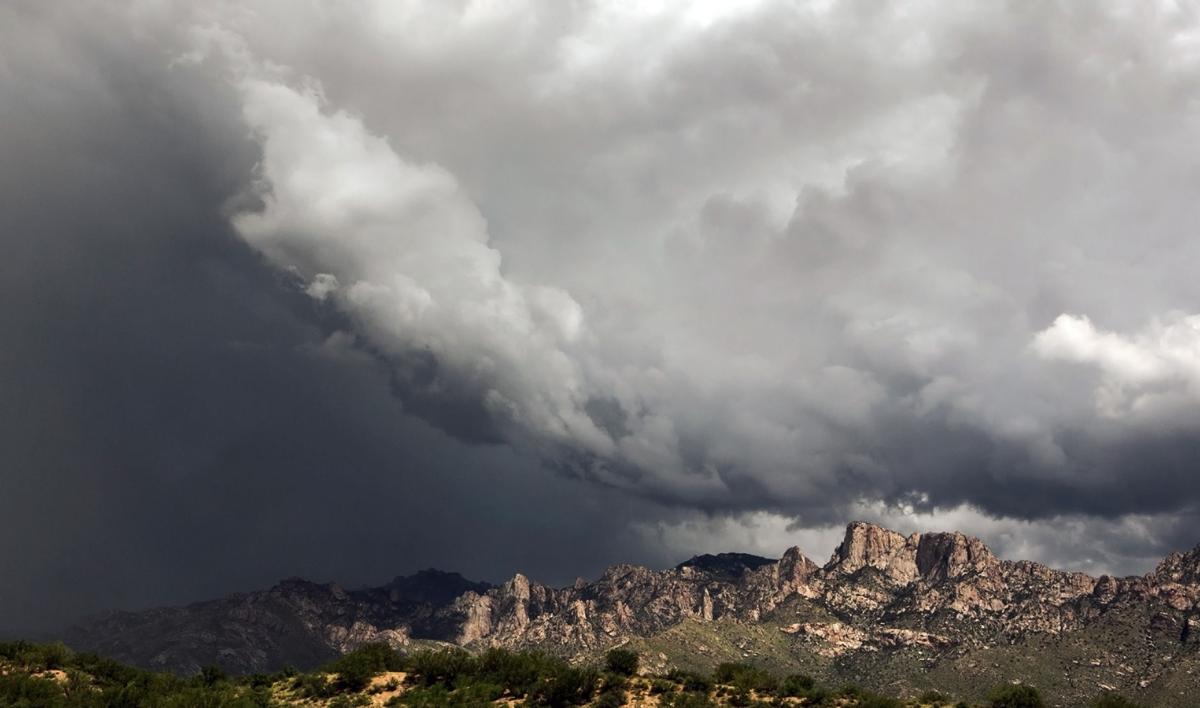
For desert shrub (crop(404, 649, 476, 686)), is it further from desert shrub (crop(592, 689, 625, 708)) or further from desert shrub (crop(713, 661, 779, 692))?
desert shrub (crop(713, 661, 779, 692))

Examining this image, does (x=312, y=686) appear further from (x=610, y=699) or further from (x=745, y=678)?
(x=745, y=678)

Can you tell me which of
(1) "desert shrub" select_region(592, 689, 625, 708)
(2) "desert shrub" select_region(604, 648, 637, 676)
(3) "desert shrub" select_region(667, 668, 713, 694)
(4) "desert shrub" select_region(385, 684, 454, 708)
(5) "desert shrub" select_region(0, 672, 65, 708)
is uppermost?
(2) "desert shrub" select_region(604, 648, 637, 676)

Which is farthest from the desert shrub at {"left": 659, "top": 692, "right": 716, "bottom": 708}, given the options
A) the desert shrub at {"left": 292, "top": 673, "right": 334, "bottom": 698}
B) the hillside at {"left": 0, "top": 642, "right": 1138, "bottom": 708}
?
the desert shrub at {"left": 292, "top": 673, "right": 334, "bottom": 698}

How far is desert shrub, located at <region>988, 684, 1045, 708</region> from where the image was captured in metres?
78.1

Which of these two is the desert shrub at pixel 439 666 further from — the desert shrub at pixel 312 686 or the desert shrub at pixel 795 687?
the desert shrub at pixel 795 687

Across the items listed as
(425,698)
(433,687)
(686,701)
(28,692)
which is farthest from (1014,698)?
(28,692)

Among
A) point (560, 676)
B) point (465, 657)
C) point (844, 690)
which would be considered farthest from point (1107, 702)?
point (465, 657)

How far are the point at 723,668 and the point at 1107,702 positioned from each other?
1394 inches

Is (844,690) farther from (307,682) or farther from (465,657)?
(307,682)

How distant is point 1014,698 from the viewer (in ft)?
258

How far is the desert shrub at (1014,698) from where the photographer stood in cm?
7806

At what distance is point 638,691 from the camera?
77.7 m

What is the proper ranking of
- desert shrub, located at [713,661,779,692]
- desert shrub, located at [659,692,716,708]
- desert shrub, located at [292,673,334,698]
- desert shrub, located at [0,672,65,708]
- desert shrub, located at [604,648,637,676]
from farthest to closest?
desert shrub, located at [604,648,637,676], desert shrub, located at [713,661,779,692], desert shrub, located at [292,673,334,698], desert shrub, located at [659,692,716,708], desert shrub, located at [0,672,65,708]

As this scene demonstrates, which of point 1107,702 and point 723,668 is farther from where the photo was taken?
point 723,668
